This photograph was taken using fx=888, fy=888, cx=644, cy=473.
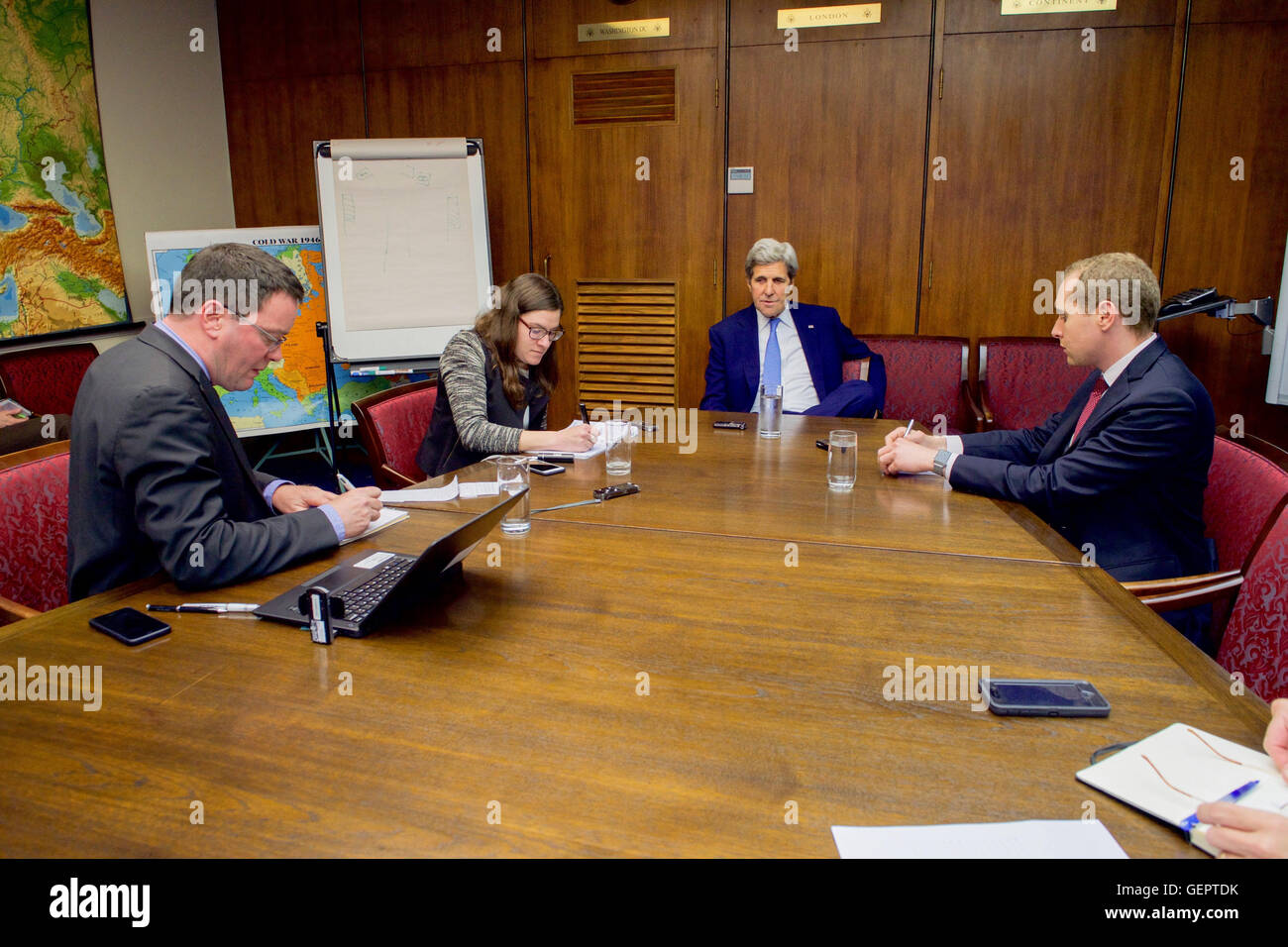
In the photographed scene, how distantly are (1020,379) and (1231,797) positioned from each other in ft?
12.2

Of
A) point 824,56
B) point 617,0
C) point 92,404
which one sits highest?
point 617,0

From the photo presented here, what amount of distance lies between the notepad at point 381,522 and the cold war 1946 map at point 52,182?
3546 millimetres

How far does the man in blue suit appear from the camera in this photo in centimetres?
394

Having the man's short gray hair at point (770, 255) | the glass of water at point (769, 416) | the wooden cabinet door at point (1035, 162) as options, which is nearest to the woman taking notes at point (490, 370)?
the glass of water at point (769, 416)

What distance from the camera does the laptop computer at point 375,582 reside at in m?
1.39

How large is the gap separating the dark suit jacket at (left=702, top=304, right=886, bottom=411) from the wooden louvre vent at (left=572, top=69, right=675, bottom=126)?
5.32 ft

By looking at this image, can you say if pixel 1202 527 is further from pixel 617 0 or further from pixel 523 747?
pixel 617 0

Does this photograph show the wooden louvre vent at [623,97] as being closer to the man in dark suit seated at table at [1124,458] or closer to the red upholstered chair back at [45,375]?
the red upholstered chair back at [45,375]

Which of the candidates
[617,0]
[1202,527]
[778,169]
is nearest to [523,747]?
[1202,527]

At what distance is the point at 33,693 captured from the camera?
4.04ft

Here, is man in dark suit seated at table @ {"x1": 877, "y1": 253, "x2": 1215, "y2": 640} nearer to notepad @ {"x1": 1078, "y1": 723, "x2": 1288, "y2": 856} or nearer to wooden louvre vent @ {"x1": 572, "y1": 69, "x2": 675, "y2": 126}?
notepad @ {"x1": 1078, "y1": 723, "x2": 1288, "y2": 856}

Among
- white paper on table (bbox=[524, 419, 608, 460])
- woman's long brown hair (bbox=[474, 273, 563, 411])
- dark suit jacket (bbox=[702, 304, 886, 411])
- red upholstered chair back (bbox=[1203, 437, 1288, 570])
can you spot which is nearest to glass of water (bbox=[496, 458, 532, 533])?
white paper on table (bbox=[524, 419, 608, 460])

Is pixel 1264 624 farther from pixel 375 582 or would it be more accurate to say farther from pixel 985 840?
pixel 375 582

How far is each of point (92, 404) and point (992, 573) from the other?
1.70m
